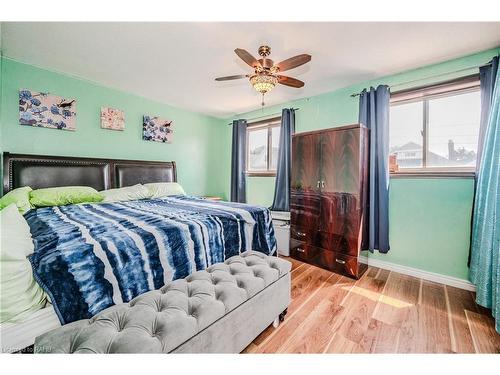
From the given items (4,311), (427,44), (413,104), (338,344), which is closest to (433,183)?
(413,104)

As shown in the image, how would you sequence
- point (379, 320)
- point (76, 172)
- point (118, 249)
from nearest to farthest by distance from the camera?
1. point (118, 249)
2. point (379, 320)
3. point (76, 172)

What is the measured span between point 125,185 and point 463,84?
14.6ft

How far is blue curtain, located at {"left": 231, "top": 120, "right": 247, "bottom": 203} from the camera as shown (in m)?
4.39

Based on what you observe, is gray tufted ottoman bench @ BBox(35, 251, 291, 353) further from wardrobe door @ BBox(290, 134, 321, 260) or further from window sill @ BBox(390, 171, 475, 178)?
window sill @ BBox(390, 171, 475, 178)

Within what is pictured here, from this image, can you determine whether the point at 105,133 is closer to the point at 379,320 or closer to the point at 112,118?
the point at 112,118

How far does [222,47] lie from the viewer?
2.16 metres

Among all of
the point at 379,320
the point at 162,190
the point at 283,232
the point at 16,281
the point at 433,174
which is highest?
the point at 433,174

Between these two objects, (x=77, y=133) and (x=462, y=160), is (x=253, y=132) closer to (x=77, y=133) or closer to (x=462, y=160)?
(x=77, y=133)

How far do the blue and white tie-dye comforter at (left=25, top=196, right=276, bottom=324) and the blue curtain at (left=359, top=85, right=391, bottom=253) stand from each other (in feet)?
5.08

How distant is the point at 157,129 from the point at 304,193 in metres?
2.76

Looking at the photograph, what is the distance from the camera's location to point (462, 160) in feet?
7.72

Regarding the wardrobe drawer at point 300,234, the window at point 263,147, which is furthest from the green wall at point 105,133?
the wardrobe drawer at point 300,234

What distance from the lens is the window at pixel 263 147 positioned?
163 inches

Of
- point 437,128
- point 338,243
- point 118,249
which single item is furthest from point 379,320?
point 437,128
